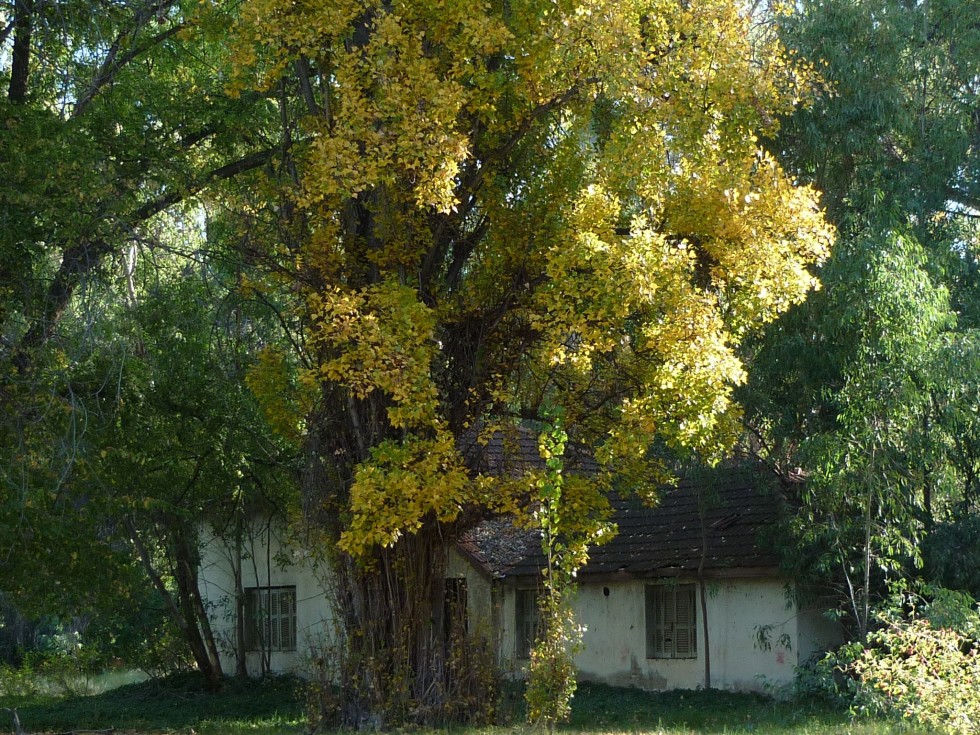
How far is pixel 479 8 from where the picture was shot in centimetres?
1323

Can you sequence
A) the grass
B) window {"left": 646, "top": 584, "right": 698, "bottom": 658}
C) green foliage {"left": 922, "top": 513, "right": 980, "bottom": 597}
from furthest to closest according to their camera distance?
window {"left": 646, "top": 584, "right": 698, "bottom": 658}, green foliage {"left": 922, "top": 513, "right": 980, "bottom": 597}, the grass

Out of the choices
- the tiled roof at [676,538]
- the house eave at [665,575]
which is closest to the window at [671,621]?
the house eave at [665,575]

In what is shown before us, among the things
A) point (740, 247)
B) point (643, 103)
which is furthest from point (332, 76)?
point (740, 247)

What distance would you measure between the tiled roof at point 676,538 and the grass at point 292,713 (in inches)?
82.9

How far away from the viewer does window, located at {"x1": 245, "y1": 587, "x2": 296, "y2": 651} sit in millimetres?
26797

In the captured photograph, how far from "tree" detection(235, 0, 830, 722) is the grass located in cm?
278

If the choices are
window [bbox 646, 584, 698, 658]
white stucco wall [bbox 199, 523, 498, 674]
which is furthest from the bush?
white stucco wall [bbox 199, 523, 498, 674]

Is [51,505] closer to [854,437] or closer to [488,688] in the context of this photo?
[488,688]

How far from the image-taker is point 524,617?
2245cm

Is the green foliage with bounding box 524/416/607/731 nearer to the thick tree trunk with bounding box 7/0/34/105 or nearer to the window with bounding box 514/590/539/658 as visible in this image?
the thick tree trunk with bounding box 7/0/34/105

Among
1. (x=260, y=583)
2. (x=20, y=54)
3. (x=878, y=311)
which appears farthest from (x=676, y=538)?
(x=20, y=54)

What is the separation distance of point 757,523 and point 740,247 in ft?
23.8

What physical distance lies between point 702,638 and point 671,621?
0.77m

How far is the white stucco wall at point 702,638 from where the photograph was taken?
708 inches
